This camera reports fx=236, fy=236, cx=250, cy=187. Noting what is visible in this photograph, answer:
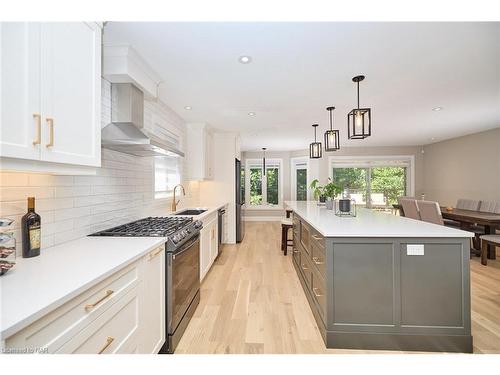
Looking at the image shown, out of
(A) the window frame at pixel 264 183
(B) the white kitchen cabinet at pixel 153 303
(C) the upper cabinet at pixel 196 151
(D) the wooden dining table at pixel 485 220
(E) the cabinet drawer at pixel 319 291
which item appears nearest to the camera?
(B) the white kitchen cabinet at pixel 153 303

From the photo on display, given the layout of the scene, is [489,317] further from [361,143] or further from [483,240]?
[361,143]

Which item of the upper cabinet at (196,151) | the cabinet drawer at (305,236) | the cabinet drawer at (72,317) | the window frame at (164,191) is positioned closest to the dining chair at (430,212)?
the cabinet drawer at (305,236)

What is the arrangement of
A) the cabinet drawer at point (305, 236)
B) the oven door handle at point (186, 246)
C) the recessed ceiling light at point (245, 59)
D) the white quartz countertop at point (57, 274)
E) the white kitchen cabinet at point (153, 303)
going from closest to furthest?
1. the white quartz countertop at point (57, 274)
2. the white kitchen cabinet at point (153, 303)
3. the oven door handle at point (186, 246)
4. the recessed ceiling light at point (245, 59)
5. the cabinet drawer at point (305, 236)

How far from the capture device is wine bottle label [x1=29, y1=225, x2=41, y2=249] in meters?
1.31

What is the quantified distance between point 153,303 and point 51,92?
136cm

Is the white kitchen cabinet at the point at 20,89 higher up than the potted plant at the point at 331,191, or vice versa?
the white kitchen cabinet at the point at 20,89

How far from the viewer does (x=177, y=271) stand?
1.92m

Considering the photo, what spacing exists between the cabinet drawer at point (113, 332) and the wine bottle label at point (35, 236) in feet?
1.95

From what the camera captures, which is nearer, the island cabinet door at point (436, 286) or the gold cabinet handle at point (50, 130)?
the gold cabinet handle at point (50, 130)

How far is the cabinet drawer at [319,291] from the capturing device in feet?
6.60

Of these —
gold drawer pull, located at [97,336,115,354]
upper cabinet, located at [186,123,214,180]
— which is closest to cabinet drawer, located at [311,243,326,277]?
gold drawer pull, located at [97,336,115,354]

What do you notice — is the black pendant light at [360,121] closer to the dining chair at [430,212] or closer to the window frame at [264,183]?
the dining chair at [430,212]

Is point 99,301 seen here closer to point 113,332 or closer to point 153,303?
point 113,332
